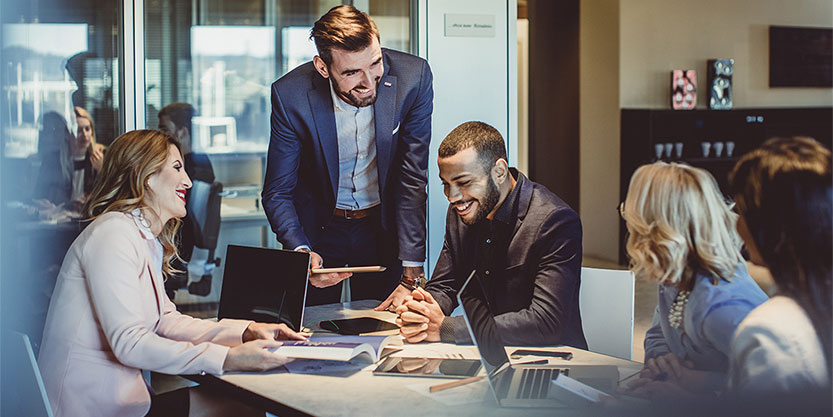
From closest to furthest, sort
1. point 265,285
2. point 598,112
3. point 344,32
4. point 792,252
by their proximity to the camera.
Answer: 1. point 792,252
2. point 265,285
3. point 344,32
4. point 598,112

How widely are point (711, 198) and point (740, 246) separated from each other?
0.29 ft

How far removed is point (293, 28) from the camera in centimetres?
404

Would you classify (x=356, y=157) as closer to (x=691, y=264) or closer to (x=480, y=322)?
(x=480, y=322)

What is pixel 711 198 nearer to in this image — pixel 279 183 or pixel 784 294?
pixel 784 294

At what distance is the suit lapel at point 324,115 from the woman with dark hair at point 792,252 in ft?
5.60

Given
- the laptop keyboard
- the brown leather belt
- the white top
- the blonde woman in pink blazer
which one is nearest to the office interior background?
the brown leather belt

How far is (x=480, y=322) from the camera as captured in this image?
63.9 inches

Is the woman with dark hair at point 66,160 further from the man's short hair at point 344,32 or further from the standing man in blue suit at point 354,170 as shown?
the man's short hair at point 344,32

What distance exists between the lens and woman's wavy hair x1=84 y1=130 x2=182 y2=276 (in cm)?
202

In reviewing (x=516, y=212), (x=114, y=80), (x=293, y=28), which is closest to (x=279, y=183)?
(x=516, y=212)

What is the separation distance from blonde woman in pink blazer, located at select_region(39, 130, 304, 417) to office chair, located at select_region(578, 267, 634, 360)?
87 centimetres

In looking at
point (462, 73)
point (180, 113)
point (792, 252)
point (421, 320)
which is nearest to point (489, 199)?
point (421, 320)

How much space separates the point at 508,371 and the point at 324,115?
1.31m

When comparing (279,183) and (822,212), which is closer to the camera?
(822,212)
